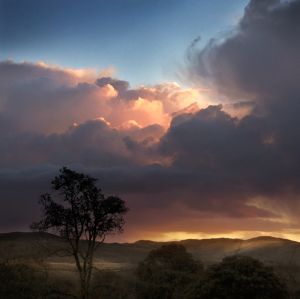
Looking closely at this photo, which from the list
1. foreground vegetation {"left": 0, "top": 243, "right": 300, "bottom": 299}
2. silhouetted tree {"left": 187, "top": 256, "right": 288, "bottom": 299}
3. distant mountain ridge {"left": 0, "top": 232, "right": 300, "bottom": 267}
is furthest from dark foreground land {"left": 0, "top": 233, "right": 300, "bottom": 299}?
silhouetted tree {"left": 187, "top": 256, "right": 288, "bottom": 299}

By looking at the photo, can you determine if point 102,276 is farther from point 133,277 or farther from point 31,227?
point 31,227

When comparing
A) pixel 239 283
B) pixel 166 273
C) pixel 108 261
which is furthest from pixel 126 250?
pixel 239 283

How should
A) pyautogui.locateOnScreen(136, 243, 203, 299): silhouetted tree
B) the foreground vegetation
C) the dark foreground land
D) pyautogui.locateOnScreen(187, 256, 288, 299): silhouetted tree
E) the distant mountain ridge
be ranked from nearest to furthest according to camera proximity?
pyautogui.locateOnScreen(187, 256, 288, 299): silhouetted tree
the foreground vegetation
the dark foreground land
pyautogui.locateOnScreen(136, 243, 203, 299): silhouetted tree
the distant mountain ridge

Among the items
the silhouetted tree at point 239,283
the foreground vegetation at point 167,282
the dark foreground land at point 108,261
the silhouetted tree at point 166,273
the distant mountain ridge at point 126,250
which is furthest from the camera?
the distant mountain ridge at point 126,250

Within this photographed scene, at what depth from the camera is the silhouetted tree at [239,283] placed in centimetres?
5406

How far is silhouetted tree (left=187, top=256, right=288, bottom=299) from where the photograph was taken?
5406 cm

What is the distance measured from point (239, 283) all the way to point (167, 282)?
21843 millimetres

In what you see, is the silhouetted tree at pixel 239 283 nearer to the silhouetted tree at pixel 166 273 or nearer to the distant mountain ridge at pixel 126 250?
the silhouetted tree at pixel 166 273

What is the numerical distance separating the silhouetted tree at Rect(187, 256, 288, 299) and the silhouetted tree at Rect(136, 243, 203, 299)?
1008 centimetres

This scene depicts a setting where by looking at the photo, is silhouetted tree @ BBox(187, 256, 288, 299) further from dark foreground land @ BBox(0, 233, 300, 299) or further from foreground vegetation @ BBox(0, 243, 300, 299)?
dark foreground land @ BBox(0, 233, 300, 299)

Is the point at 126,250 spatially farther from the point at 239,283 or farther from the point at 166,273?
the point at 239,283

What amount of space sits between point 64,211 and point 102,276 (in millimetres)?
29667

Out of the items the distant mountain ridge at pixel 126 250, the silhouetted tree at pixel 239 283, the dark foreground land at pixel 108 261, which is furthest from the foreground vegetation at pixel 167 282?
the distant mountain ridge at pixel 126 250

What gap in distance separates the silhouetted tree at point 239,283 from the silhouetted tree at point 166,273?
10.1 m
